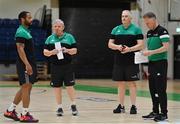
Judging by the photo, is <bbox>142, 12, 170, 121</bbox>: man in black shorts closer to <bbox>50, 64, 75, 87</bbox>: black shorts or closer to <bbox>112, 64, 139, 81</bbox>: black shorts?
<bbox>112, 64, 139, 81</bbox>: black shorts

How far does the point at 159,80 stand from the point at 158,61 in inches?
13.6

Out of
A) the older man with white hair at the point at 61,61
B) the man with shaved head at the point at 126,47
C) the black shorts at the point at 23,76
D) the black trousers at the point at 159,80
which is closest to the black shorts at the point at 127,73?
the man with shaved head at the point at 126,47

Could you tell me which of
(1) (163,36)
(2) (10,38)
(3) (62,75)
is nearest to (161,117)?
(1) (163,36)

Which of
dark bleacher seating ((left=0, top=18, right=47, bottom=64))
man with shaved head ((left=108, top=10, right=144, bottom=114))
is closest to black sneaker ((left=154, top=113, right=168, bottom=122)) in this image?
man with shaved head ((left=108, top=10, right=144, bottom=114))

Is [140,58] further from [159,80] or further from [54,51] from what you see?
[54,51]

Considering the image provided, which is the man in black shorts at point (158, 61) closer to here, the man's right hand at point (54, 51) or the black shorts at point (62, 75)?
the black shorts at point (62, 75)

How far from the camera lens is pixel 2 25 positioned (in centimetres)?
2066

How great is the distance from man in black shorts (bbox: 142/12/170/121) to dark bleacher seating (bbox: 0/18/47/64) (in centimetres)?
1305

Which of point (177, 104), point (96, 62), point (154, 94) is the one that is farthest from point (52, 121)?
point (96, 62)

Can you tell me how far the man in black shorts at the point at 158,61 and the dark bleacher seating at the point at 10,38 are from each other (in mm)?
13055

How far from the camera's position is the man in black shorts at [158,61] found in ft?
25.6

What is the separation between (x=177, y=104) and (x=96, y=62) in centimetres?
1209

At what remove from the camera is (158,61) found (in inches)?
311

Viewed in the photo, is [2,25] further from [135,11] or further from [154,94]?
[154,94]
